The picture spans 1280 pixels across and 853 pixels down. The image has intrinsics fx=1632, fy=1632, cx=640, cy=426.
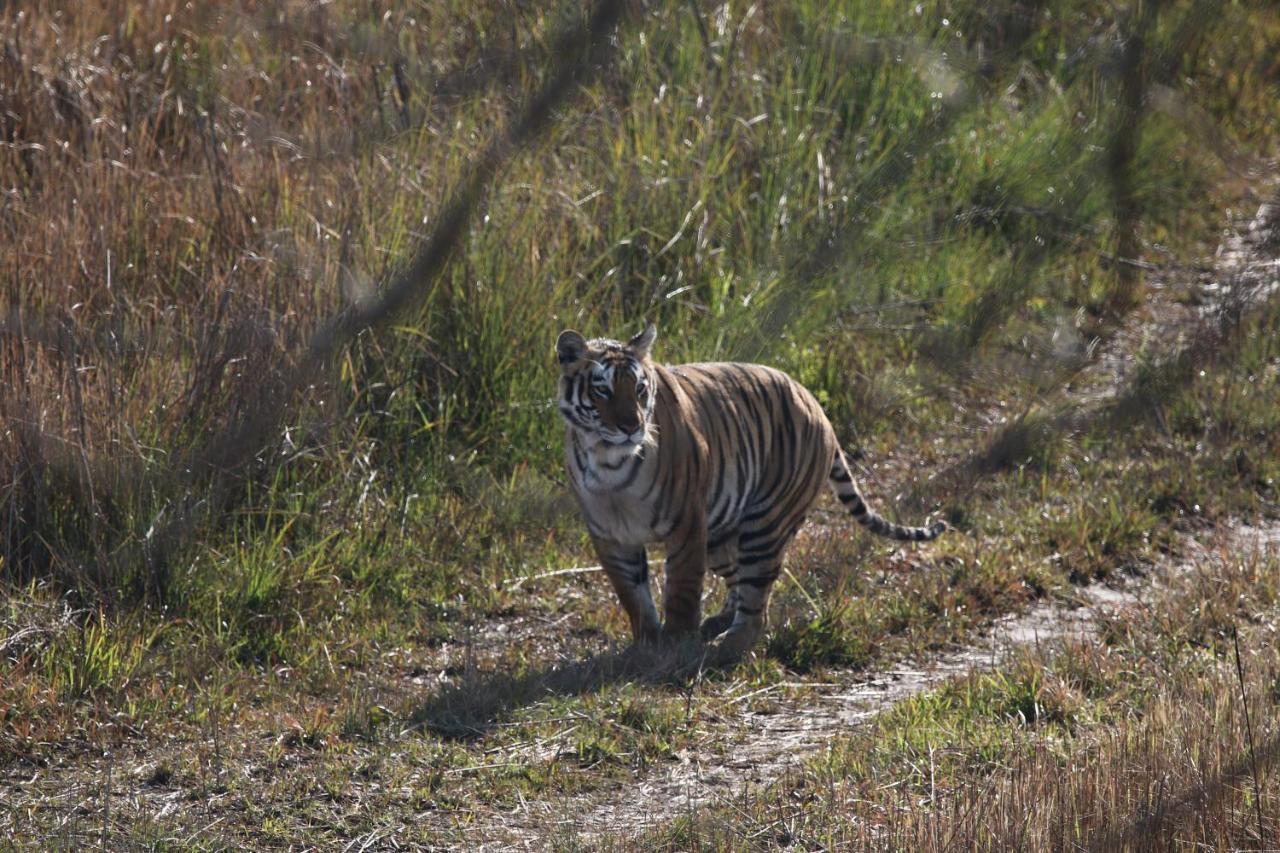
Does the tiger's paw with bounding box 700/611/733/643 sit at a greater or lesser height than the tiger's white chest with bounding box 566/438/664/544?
lesser

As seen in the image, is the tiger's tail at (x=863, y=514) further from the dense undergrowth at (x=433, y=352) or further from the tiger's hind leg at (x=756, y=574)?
the tiger's hind leg at (x=756, y=574)

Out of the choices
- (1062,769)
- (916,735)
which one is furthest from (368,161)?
(1062,769)

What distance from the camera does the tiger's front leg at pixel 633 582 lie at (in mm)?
5750

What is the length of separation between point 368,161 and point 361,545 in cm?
183

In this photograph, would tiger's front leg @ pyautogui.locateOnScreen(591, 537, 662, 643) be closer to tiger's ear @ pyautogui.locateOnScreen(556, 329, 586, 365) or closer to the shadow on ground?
the shadow on ground

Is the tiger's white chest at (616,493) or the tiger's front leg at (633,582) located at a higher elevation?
the tiger's white chest at (616,493)

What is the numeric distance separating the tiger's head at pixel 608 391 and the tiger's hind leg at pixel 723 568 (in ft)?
2.37

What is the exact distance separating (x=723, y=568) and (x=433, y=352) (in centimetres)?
169

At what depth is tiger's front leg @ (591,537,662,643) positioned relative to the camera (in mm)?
5750

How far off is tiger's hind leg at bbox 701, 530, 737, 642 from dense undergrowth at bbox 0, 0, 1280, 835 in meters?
0.20

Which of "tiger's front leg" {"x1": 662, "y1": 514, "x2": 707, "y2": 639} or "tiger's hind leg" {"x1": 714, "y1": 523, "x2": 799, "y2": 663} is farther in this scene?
"tiger's hind leg" {"x1": 714, "y1": 523, "x2": 799, "y2": 663}

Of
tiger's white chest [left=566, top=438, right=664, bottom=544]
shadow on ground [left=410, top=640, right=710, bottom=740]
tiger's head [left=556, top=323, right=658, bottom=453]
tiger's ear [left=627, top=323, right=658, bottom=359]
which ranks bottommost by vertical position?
shadow on ground [left=410, top=640, right=710, bottom=740]

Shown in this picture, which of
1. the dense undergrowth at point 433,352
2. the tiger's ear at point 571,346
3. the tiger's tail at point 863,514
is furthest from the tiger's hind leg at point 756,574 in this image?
the tiger's ear at point 571,346

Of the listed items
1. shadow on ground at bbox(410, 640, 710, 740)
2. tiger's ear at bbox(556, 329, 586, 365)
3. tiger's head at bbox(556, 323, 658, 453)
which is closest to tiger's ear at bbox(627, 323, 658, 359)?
tiger's head at bbox(556, 323, 658, 453)
